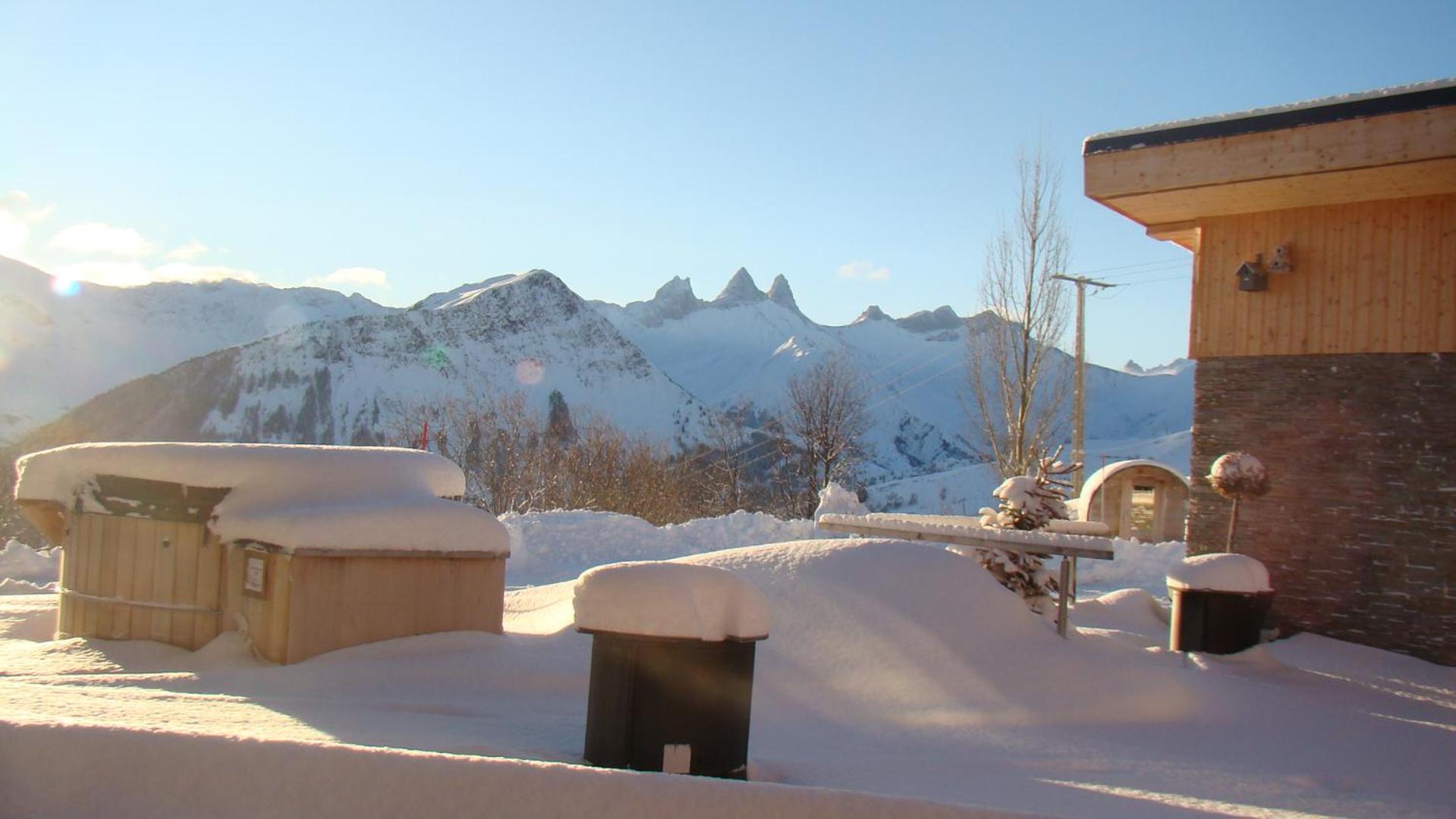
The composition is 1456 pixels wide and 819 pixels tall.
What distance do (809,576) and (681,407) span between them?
99.2 metres

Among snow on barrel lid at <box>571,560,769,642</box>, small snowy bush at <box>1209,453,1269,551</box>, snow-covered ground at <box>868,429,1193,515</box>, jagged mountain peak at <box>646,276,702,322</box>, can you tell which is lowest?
snow-covered ground at <box>868,429,1193,515</box>

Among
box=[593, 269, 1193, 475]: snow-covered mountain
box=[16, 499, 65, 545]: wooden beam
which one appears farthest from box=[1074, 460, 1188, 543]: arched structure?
box=[593, 269, 1193, 475]: snow-covered mountain

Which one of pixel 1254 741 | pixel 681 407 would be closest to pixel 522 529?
pixel 1254 741

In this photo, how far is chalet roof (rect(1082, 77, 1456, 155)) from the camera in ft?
30.2

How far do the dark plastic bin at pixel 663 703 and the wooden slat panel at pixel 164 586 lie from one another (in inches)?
173

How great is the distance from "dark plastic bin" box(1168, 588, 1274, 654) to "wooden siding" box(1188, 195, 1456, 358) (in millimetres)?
2659

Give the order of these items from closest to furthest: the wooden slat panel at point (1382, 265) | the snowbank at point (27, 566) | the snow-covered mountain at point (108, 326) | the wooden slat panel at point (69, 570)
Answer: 1. the wooden slat panel at point (69, 570)
2. the wooden slat panel at point (1382, 265)
3. the snowbank at point (27, 566)
4. the snow-covered mountain at point (108, 326)

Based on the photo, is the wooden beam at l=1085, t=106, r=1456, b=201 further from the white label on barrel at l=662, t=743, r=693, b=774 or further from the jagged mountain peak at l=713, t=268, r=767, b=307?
the jagged mountain peak at l=713, t=268, r=767, b=307

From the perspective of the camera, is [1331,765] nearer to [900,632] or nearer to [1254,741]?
[1254,741]

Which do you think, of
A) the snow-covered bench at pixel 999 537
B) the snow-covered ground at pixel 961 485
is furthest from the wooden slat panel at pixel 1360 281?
the snow-covered ground at pixel 961 485

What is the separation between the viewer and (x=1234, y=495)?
1070cm

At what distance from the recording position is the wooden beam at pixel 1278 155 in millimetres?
9141

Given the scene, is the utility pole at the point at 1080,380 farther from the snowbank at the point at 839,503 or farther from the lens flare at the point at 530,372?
the lens flare at the point at 530,372

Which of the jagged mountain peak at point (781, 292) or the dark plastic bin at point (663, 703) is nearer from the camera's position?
the dark plastic bin at point (663, 703)
